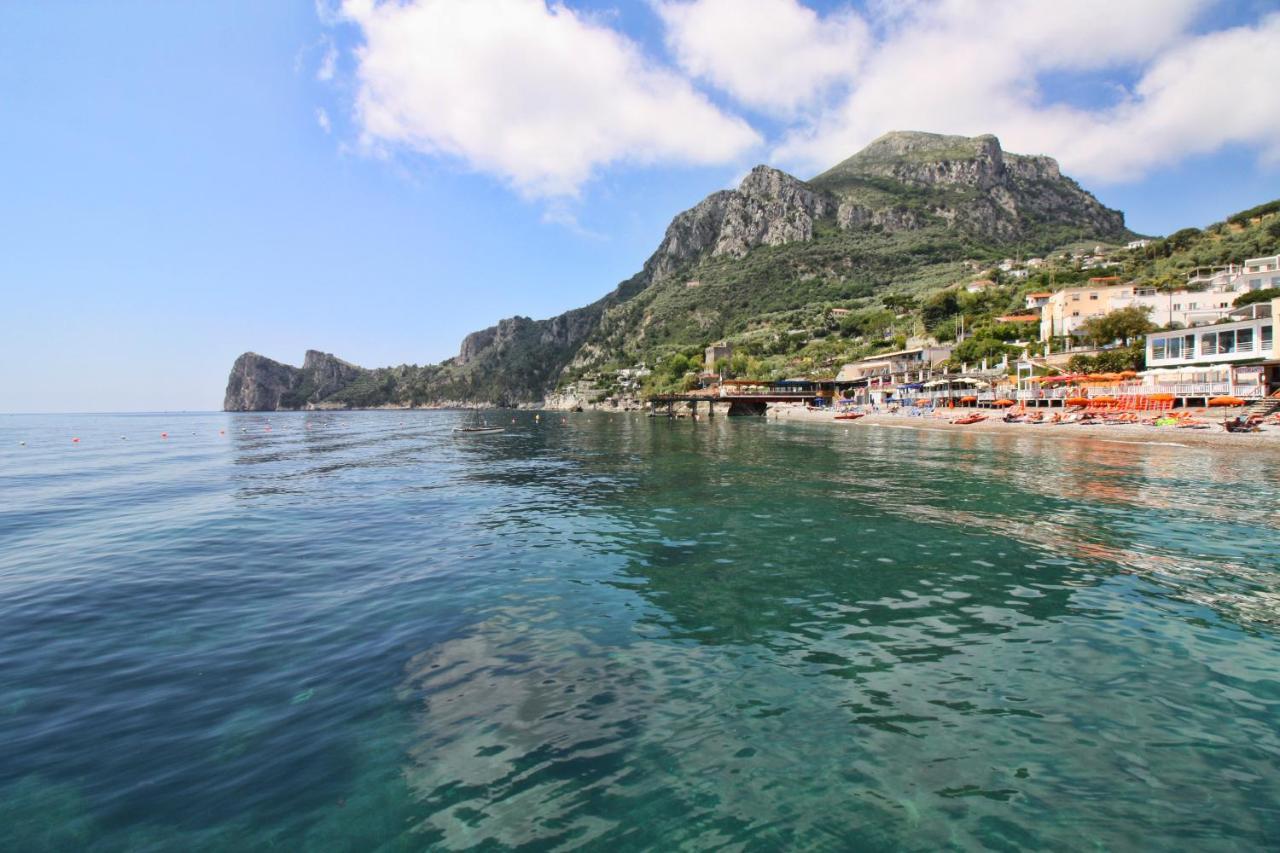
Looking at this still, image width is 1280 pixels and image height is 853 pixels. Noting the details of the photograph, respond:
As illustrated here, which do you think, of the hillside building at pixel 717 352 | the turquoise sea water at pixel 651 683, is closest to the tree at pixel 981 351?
the hillside building at pixel 717 352

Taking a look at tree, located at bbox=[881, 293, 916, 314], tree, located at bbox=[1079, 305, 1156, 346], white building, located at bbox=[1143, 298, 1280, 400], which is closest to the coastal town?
white building, located at bbox=[1143, 298, 1280, 400]

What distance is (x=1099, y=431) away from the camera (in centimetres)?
4528

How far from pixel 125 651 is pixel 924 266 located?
660 ft

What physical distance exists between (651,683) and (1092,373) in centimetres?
7413

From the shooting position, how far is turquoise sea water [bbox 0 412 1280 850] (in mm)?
4879

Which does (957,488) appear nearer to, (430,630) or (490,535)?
(490,535)

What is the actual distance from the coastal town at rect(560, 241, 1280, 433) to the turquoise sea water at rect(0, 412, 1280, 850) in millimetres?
41637

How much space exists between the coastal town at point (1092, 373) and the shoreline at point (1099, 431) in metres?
0.93

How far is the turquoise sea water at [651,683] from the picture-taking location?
4.88 m

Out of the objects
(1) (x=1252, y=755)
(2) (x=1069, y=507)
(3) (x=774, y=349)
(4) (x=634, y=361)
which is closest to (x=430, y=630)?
(1) (x=1252, y=755)

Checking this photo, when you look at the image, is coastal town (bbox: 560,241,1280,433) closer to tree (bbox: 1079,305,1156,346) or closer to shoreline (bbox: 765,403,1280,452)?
tree (bbox: 1079,305,1156,346)

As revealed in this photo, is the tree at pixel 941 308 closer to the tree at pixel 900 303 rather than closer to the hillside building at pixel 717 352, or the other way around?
the tree at pixel 900 303

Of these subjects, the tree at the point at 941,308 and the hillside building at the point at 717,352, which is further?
the hillside building at the point at 717,352

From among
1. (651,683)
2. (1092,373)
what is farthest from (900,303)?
(651,683)
